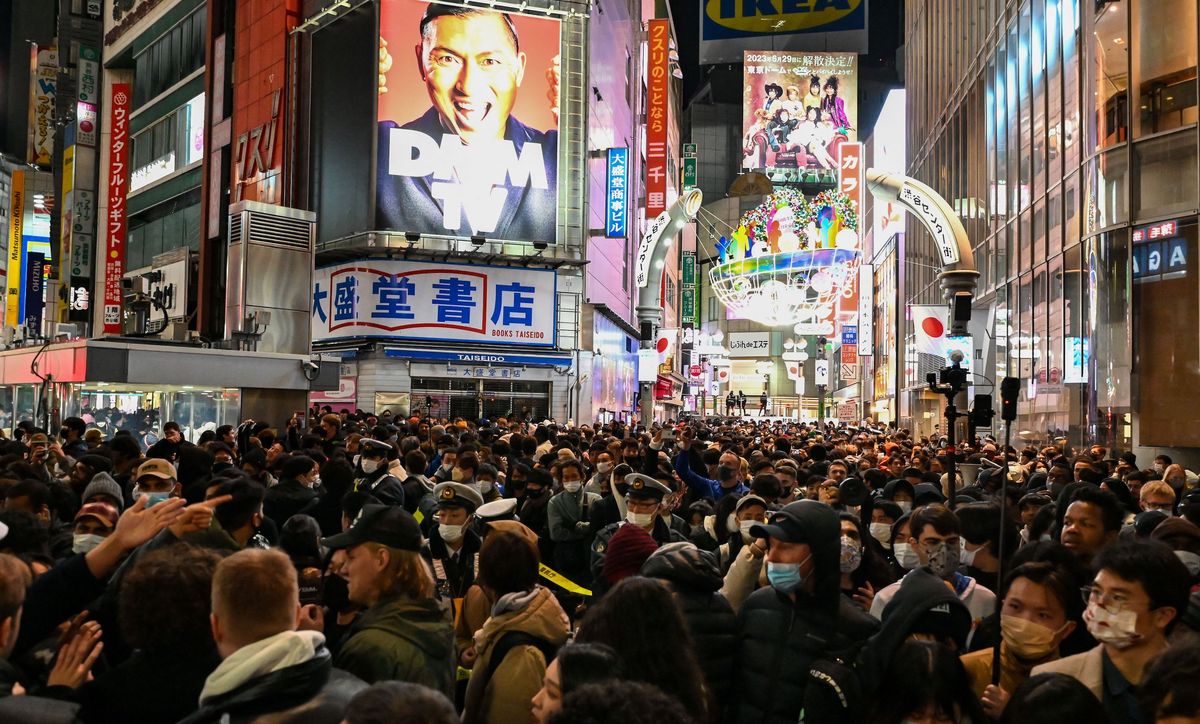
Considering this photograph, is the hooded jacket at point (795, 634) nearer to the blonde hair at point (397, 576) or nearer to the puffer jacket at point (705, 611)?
the puffer jacket at point (705, 611)

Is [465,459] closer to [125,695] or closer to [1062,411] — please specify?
[125,695]

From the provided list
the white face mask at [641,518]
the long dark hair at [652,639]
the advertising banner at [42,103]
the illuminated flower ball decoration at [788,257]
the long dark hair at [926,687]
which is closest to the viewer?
the long dark hair at [652,639]

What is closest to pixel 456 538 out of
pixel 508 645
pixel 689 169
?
pixel 508 645

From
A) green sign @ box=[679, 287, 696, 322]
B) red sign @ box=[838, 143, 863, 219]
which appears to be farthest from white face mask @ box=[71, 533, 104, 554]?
green sign @ box=[679, 287, 696, 322]

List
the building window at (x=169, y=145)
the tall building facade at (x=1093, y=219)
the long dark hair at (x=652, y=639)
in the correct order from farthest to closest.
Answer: the building window at (x=169, y=145) → the tall building facade at (x=1093, y=219) → the long dark hair at (x=652, y=639)

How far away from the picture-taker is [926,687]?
3.78 m

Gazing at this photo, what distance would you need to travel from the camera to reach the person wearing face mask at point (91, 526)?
595 centimetres

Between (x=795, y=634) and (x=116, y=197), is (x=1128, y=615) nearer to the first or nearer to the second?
(x=795, y=634)

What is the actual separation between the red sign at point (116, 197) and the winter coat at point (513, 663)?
42118mm

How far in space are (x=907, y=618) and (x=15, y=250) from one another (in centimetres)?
5700

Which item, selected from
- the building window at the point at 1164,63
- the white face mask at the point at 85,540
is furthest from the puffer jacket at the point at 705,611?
the building window at the point at 1164,63

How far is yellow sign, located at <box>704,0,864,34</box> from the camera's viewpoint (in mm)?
84500

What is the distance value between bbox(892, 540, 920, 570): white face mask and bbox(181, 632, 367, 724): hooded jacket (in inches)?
159

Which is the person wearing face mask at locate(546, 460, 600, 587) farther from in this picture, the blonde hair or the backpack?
the backpack
